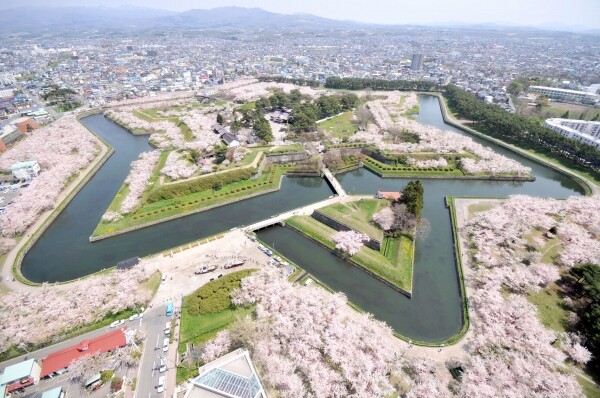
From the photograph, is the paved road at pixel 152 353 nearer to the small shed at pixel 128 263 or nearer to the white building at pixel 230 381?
the white building at pixel 230 381

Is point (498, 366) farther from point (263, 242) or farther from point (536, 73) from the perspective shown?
point (536, 73)

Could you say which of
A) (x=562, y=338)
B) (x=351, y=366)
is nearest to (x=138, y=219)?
(x=351, y=366)

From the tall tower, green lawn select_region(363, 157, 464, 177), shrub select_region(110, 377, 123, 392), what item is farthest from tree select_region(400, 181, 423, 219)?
the tall tower

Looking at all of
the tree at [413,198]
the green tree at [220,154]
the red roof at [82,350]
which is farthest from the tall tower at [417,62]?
the red roof at [82,350]

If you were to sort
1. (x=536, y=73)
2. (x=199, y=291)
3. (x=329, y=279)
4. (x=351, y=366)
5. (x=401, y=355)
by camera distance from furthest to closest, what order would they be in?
(x=536, y=73)
(x=329, y=279)
(x=199, y=291)
(x=401, y=355)
(x=351, y=366)

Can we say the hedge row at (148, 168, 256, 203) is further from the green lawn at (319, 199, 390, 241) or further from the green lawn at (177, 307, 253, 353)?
the green lawn at (177, 307, 253, 353)
